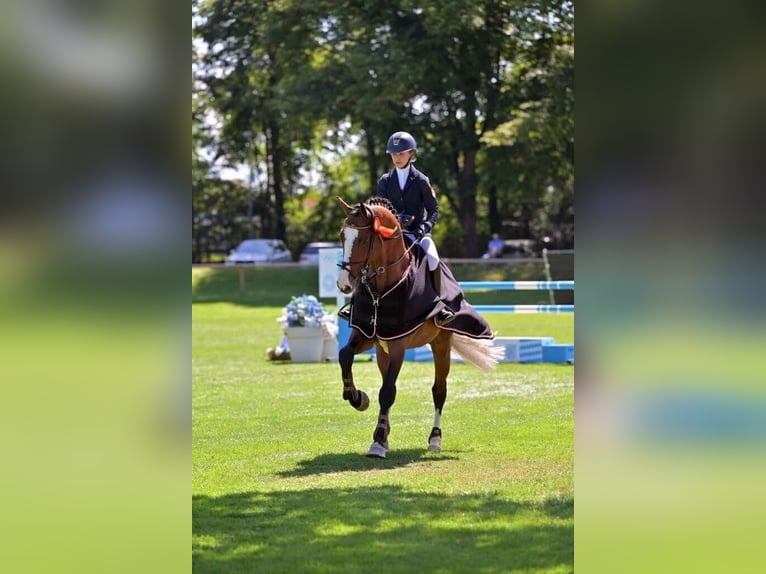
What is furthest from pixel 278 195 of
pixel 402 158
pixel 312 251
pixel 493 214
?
pixel 402 158

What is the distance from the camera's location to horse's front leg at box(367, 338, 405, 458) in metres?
8.95

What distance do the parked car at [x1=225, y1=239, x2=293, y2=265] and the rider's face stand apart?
37534 mm

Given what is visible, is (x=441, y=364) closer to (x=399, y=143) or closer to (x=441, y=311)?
(x=441, y=311)

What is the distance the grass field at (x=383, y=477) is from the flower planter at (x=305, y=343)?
1651 mm

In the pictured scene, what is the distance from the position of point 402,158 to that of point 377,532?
4196 mm

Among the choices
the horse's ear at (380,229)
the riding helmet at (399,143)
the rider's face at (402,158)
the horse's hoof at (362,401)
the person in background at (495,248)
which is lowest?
the horse's hoof at (362,401)

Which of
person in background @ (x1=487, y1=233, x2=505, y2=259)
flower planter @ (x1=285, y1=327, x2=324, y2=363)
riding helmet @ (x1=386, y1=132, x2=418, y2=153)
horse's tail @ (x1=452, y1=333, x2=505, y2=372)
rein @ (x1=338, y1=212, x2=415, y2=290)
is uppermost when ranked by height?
riding helmet @ (x1=386, y1=132, x2=418, y2=153)

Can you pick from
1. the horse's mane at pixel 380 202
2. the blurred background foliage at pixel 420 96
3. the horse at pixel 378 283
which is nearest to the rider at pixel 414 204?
the horse at pixel 378 283

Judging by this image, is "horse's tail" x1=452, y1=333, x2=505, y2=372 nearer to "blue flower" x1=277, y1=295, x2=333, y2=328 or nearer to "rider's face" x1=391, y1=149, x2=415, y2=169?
"rider's face" x1=391, y1=149, x2=415, y2=169

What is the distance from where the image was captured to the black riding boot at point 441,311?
9.49 meters

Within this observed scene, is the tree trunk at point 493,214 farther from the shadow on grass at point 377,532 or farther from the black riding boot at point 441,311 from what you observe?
the shadow on grass at point 377,532

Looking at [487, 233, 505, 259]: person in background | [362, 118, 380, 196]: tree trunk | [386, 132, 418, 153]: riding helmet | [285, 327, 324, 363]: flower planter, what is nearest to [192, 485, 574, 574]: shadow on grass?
[386, 132, 418, 153]: riding helmet
